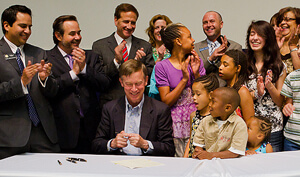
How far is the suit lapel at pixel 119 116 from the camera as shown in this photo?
251 cm

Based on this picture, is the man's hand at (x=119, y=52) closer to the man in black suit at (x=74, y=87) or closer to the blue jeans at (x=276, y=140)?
the man in black suit at (x=74, y=87)

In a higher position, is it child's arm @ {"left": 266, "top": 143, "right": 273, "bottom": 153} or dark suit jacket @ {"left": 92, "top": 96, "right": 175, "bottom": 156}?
dark suit jacket @ {"left": 92, "top": 96, "right": 175, "bottom": 156}

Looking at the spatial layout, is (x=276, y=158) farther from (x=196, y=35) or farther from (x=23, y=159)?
(x=196, y=35)

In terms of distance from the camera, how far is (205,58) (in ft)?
11.0

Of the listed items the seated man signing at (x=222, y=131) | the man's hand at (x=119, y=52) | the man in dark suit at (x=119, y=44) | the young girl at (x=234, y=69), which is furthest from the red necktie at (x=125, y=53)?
the seated man signing at (x=222, y=131)

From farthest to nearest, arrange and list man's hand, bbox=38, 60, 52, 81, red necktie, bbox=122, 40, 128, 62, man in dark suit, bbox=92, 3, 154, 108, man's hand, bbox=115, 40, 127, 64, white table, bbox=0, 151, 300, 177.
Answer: red necktie, bbox=122, 40, 128, 62
man in dark suit, bbox=92, 3, 154, 108
man's hand, bbox=115, 40, 127, 64
man's hand, bbox=38, 60, 52, 81
white table, bbox=0, 151, 300, 177

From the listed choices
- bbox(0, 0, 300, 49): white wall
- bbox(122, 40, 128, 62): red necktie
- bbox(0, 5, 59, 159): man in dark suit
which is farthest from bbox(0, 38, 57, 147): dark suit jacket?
bbox(0, 0, 300, 49): white wall

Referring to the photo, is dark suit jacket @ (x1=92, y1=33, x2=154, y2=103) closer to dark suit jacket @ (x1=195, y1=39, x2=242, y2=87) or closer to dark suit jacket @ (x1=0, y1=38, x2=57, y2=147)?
dark suit jacket @ (x1=195, y1=39, x2=242, y2=87)

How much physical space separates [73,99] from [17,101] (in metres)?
0.54

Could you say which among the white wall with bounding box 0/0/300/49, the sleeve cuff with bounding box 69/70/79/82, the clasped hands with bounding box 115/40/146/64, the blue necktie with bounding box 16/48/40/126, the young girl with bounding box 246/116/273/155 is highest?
the white wall with bounding box 0/0/300/49

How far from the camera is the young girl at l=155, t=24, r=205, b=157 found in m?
2.79

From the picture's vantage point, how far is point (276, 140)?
9.39 feet

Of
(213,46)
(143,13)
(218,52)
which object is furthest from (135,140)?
(143,13)

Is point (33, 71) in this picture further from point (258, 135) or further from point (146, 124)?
point (258, 135)
